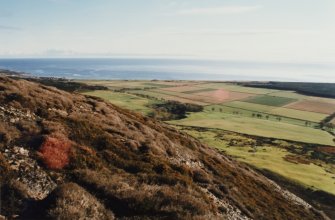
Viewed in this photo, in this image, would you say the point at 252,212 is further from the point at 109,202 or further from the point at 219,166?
the point at 109,202

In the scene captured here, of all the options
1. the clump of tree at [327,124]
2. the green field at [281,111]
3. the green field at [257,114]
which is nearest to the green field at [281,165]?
the clump of tree at [327,124]

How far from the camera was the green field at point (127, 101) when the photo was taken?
153 m

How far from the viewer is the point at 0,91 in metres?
36.0

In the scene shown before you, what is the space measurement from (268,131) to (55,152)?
11292 cm

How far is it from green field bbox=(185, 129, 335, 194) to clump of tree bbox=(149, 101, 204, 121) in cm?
4095

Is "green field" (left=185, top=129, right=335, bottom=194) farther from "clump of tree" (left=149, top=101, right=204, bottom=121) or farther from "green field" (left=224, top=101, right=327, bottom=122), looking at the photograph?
"green field" (left=224, top=101, right=327, bottom=122)

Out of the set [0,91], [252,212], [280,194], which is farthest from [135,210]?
[280,194]

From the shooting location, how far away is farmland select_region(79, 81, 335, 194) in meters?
79.4

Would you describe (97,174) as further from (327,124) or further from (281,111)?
(281,111)

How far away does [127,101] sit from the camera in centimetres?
16975

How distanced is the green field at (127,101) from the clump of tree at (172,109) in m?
4.44

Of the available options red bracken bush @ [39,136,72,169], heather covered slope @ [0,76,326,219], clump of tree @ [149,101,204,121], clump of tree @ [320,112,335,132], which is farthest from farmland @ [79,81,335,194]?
red bracken bush @ [39,136,72,169]

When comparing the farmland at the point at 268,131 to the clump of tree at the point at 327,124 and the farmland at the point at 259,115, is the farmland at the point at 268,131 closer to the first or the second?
the farmland at the point at 259,115

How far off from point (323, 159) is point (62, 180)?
88.6 metres
